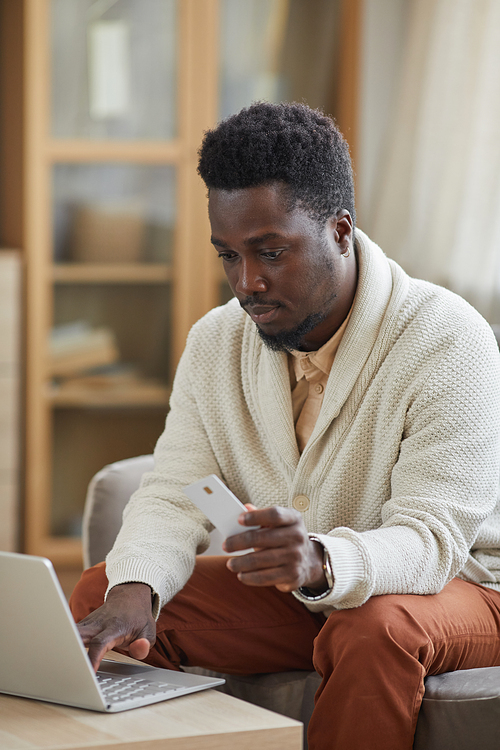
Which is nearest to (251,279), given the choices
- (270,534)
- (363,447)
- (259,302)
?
(259,302)

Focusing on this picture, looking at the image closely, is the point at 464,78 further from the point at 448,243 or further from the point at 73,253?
the point at 73,253

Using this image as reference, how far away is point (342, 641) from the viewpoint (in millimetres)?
1044

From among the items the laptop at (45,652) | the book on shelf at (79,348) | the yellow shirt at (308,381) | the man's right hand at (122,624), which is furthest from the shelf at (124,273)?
the laptop at (45,652)

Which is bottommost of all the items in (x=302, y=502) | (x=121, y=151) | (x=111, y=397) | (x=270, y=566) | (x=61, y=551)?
(x=61, y=551)

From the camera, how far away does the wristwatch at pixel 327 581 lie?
3.35 feet

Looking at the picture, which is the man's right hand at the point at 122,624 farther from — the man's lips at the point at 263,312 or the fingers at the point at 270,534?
the man's lips at the point at 263,312

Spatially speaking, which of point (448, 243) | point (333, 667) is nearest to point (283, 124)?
point (333, 667)

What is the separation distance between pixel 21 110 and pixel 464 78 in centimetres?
125

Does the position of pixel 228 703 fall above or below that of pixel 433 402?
below

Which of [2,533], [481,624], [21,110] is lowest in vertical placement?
[2,533]

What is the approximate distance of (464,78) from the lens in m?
2.30

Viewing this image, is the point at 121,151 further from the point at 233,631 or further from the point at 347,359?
the point at 233,631

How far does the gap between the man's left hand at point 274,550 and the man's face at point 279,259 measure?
1.19 feet

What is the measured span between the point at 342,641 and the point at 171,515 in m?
0.37
